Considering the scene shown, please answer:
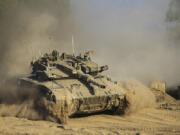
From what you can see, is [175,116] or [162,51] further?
[162,51]

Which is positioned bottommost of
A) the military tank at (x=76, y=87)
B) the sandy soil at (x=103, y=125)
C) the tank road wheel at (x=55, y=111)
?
the sandy soil at (x=103, y=125)

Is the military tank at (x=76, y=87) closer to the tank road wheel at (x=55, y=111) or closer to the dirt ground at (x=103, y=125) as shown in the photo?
the tank road wheel at (x=55, y=111)

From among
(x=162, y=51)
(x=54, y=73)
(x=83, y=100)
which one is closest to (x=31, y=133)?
(x=83, y=100)

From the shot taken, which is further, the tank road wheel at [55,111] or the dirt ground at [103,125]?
Answer: the tank road wheel at [55,111]

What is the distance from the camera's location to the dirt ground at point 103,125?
8.34 meters

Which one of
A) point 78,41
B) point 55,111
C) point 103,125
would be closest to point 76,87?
point 55,111

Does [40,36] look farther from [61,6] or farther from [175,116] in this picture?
[175,116]

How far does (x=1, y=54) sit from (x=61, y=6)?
353 inches

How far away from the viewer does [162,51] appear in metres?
21.0

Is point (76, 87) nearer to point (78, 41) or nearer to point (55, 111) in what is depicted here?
point (55, 111)

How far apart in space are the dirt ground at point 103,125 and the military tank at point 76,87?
0.43 meters

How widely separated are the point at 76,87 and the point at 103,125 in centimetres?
162

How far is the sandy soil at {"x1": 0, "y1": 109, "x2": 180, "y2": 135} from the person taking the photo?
8344 millimetres

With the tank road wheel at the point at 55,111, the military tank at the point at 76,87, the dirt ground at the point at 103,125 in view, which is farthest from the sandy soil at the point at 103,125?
the military tank at the point at 76,87
